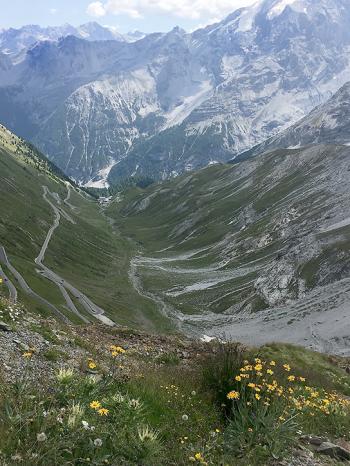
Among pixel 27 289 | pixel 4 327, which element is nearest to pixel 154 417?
pixel 4 327

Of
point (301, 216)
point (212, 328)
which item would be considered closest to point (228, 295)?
point (212, 328)

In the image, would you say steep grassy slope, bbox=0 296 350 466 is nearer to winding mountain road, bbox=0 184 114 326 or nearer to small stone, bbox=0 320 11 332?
small stone, bbox=0 320 11 332

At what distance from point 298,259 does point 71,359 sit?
12783 centimetres

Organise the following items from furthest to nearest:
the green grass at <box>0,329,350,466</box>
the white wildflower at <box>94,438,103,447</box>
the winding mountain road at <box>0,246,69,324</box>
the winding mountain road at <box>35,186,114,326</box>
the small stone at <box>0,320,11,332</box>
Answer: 1. the winding mountain road at <box>35,186,114,326</box>
2. the winding mountain road at <box>0,246,69,324</box>
3. the small stone at <box>0,320,11,332</box>
4. the green grass at <box>0,329,350,466</box>
5. the white wildflower at <box>94,438,103,447</box>

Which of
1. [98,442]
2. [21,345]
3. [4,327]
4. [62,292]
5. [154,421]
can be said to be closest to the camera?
[98,442]

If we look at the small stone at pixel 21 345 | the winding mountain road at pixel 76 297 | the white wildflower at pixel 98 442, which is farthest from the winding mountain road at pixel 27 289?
the white wildflower at pixel 98 442

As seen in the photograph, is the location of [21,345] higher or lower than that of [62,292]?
higher

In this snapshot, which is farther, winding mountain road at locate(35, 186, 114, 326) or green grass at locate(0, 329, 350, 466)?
winding mountain road at locate(35, 186, 114, 326)

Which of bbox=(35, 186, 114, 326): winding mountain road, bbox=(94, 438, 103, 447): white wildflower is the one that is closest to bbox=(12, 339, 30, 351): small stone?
bbox=(94, 438, 103, 447): white wildflower

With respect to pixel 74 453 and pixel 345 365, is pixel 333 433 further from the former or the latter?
pixel 345 365

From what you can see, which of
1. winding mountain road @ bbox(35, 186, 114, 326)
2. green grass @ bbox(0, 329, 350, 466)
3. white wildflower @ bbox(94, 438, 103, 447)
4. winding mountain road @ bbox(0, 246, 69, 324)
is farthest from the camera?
winding mountain road @ bbox(35, 186, 114, 326)

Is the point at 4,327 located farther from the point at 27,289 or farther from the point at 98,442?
the point at 27,289

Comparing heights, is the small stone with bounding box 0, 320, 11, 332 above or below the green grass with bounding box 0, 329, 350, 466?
above

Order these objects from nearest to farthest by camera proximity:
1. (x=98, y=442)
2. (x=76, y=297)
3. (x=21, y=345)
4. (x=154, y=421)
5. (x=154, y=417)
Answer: (x=98, y=442), (x=154, y=421), (x=154, y=417), (x=21, y=345), (x=76, y=297)
